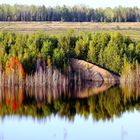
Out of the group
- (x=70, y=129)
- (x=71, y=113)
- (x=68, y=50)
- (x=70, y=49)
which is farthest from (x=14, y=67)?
(x=70, y=129)

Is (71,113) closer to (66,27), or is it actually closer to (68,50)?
(68,50)

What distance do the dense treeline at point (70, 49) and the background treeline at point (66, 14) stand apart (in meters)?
34.5

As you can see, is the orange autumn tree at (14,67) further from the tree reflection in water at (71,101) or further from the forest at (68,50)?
the tree reflection in water at (71,101)

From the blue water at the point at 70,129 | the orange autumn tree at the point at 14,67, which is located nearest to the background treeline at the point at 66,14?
the orange autumn tree at the point at 14,67

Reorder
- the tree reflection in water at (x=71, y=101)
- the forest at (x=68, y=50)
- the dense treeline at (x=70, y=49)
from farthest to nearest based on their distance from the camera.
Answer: the dense treeline at (x=70, y=49), the forest at (x=68, y=50), the tree reflection in water at (x=71, y=101)

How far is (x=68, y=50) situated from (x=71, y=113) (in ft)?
94.8

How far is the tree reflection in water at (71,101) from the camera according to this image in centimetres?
4141

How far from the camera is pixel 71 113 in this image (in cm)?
4128

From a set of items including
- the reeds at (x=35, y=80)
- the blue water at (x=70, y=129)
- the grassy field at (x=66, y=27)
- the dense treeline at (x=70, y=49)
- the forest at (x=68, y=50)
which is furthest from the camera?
the grassy field at (x=66, y=27)

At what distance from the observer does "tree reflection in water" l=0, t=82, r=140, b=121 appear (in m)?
41.4

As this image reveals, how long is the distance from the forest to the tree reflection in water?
5726 millimetres

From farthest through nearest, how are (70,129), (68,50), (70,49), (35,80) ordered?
1. (70,49)
2. (68,50)
3. (35,80)
4. (70,129)

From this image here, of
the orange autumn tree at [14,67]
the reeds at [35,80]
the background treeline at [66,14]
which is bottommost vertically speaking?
the reeds at [35,80]

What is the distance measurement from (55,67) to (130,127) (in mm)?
29304
